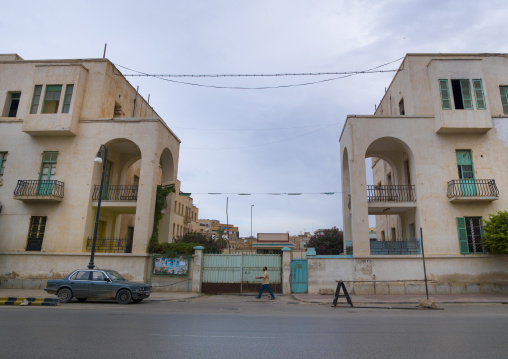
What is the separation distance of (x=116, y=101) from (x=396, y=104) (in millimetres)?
19911

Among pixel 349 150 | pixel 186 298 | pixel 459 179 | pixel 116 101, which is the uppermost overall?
pixel 116 101

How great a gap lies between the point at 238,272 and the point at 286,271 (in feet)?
8.93

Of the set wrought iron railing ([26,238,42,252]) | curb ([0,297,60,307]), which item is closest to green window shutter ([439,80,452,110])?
curb ([0,297,60,307])

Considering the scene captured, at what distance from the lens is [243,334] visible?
7.56 metres

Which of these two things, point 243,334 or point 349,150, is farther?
point 349,150

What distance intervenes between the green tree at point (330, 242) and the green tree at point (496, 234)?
11.1m

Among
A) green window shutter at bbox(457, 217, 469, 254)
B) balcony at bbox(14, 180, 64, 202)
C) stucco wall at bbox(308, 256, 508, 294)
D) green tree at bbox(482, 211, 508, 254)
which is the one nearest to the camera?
green tree at bbox(482, 211, 508, 254)


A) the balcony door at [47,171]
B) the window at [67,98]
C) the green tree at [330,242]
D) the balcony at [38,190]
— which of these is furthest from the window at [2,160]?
the green tree at [330,242]

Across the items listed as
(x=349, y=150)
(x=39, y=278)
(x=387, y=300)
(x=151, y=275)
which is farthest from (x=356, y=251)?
(x=39, y=278)

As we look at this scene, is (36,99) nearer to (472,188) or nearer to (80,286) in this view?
(80,286)

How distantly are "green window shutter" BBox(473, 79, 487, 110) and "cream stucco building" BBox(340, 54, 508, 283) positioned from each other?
50mm

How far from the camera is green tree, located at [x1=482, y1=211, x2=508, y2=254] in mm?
16938

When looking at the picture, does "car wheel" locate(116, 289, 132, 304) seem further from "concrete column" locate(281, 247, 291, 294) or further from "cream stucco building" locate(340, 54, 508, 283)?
"cream stucco building" locate(340, 54, 508, 283)

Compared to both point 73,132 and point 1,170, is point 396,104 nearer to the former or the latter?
point 73,132
